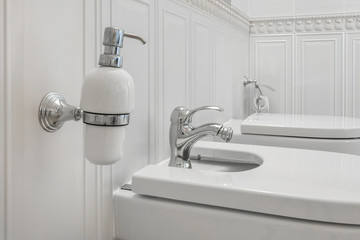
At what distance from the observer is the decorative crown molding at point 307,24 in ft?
5.78

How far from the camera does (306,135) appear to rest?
1102 mm

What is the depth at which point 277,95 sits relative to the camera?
192 cm

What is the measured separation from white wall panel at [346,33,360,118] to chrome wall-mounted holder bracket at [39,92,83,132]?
1659 mm

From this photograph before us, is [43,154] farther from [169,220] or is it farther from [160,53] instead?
[160,53]

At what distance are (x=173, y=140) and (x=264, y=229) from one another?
1.09ft

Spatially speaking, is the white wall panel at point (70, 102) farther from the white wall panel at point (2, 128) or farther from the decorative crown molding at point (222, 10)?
the decorative crown molding at point (222, 10)

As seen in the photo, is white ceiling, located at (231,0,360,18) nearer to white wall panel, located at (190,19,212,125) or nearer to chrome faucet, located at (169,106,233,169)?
white wall panel, located at (190,19,212,125)

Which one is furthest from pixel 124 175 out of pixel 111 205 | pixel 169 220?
pixel 169 220

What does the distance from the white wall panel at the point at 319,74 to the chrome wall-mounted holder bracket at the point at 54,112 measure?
1598 millimetres

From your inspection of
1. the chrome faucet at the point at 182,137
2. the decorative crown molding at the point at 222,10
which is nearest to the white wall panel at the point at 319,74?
the decorative crown molding at the point at 222,10

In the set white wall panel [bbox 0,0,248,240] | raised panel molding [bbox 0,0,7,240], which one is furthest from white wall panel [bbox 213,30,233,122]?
raised panel molding [bbox 0,0,7,240]

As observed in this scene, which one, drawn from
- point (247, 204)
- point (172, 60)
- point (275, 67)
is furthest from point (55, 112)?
point (275, 67)

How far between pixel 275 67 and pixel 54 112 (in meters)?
1.60

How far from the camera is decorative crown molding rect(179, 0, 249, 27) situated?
1.10 metres
